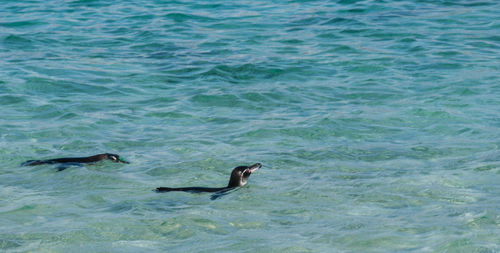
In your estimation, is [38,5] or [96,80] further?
[38,5]

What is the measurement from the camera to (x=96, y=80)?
12906 millimetres

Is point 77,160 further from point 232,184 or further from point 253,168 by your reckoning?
point 253,168

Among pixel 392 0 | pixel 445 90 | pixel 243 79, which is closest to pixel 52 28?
pixel 243 79

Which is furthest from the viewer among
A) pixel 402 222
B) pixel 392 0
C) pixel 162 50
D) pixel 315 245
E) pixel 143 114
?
pixel 392 0

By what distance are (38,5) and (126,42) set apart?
Answer: 621cm

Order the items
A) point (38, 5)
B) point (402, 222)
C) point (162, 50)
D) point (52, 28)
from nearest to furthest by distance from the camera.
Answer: point (402, 222), point (162, 50), point (52, 28), point (38, 5)

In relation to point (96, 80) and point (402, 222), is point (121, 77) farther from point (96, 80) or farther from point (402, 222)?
point (402, 222)

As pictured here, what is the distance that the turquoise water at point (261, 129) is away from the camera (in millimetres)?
6559

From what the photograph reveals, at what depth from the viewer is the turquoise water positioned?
258 inches

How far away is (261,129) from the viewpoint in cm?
989

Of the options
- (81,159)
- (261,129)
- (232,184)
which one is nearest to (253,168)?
(232,184)

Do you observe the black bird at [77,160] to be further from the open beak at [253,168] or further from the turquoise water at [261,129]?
the open beak at [253,168]

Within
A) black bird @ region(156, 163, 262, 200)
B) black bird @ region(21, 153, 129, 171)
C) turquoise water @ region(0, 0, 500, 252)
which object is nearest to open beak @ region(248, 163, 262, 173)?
black bird @ region(156, 163, 262, 200)

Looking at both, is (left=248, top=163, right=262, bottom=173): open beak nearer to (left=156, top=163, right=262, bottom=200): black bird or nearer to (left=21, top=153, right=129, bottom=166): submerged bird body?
(left=156, top=163, right=262, bottom=200): black bird
